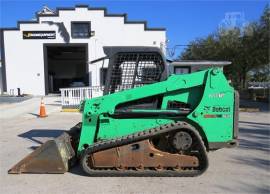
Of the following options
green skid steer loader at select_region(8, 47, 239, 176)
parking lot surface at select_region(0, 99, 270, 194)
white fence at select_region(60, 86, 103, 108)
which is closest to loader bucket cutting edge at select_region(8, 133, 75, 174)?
green skid steer loader at select_region(8, 47, 239, 176)

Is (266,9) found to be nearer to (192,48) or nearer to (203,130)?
(203,130)

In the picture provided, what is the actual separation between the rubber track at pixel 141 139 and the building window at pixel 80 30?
76.5 feet

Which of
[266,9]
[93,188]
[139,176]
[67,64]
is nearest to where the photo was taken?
[93,188]

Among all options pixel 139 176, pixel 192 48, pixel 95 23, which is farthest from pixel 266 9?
pixel 192 48

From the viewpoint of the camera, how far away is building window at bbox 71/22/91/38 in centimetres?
2845

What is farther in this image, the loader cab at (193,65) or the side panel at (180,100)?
the loader cab at (193,65)

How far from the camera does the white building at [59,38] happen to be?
92.1 ft

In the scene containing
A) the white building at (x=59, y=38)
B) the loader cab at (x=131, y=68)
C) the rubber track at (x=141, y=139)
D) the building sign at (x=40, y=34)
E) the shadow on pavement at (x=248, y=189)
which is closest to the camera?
the shadow on pavement at (x=248, y=189)

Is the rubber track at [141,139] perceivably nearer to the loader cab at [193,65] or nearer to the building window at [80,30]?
the loader cab at [193,65]

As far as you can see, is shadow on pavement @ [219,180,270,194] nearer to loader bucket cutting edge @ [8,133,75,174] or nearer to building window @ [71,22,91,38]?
loader bucket cutting edge @ [8,133,75,174]

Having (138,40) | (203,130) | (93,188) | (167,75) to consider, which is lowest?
(93,188)

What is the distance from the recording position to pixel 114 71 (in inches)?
267

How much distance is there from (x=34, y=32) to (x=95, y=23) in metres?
5.14

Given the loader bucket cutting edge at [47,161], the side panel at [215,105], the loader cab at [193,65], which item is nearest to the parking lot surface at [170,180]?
the loader bucket cutting edge at [47,161]
